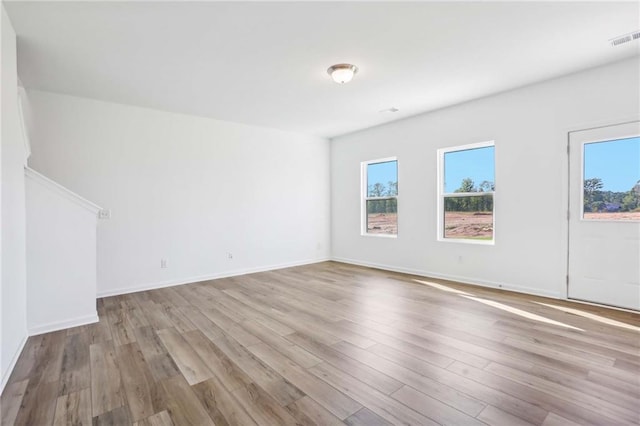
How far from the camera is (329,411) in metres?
1.70

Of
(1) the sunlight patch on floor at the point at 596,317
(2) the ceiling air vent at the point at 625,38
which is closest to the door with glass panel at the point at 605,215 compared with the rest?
(1) the sunlight patch on floor at the point at 596,317

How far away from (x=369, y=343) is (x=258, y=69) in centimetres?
291

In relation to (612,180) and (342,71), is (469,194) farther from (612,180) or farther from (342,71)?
(342,71)

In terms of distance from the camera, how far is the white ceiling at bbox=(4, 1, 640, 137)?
233 cm

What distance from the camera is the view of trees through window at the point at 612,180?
3.22m

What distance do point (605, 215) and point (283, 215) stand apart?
4614mm

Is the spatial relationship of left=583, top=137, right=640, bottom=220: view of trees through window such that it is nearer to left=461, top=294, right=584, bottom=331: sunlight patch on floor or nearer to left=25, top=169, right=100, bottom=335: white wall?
left=461, top=294, right=584, bottom=331: sunlight patch on floor

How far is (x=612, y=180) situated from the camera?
3.34m

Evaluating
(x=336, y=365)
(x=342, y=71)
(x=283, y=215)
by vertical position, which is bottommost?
(x=336, y=365)

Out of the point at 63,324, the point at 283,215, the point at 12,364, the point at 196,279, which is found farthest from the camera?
the point at 283,215

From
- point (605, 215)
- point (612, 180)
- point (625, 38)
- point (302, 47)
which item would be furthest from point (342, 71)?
point (605, 215)

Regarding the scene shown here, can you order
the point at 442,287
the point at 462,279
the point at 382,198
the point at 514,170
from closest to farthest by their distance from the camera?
the point at 514,170 → the point at 442,287 → the point at 462,279 → the point at 382,198

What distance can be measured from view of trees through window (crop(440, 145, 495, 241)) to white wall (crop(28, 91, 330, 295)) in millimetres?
2713

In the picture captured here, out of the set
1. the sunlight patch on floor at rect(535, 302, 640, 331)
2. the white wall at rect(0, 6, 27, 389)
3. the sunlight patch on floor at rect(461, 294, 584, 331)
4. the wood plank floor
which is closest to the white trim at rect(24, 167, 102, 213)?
the white wall at rect(0, 6, 27, 389)
